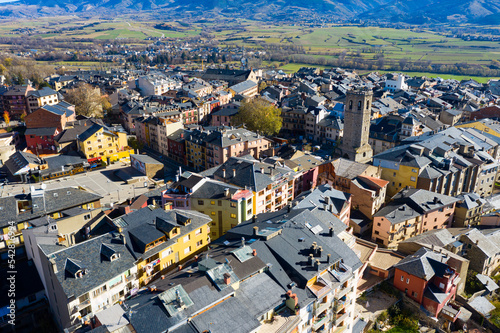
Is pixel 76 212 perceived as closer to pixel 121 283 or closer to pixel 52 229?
pixel 52 229

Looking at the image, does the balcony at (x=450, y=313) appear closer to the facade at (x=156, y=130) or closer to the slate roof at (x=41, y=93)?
the facade at (x=156, y=130)

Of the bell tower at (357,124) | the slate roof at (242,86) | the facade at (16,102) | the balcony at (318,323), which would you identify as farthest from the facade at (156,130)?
the balcony at (318,323)

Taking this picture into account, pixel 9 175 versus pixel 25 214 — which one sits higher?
pixel 25 214

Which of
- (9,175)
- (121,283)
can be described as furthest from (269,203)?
(9,175)

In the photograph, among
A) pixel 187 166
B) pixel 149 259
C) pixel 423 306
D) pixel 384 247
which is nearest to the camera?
pixel 149 259

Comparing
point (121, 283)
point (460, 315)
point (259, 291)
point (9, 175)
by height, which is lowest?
point (460, 315)

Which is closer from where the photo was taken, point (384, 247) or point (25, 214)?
point (25, 214)
